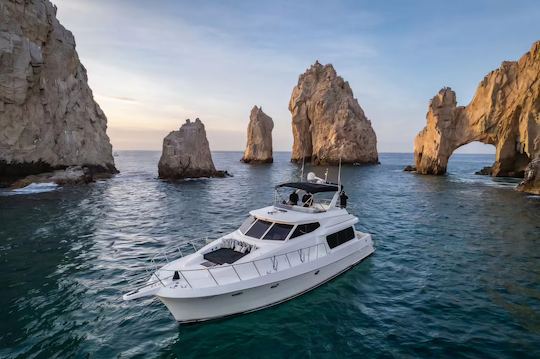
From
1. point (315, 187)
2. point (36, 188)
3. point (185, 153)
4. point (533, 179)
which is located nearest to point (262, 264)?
point (315, 187)

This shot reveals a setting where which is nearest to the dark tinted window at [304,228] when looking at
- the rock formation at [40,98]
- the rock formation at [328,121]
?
the rock formation at [40,98]

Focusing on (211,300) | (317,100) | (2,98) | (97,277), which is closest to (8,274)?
(97,277)

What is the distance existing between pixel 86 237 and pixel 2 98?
27.9m

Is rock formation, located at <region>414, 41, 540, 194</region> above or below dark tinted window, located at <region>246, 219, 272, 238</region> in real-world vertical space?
above

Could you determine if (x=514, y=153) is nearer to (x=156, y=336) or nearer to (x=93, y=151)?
(x=156, y=336)

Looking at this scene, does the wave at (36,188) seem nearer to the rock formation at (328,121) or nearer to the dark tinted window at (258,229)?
the dark tinted window at (258,229)

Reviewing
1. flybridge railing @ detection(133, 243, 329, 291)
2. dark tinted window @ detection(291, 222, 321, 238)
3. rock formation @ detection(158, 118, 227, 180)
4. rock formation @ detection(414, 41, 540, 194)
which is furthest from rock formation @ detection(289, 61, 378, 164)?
flybridge railing @ detection(133, 243, 329, 291)

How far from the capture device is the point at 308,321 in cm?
973

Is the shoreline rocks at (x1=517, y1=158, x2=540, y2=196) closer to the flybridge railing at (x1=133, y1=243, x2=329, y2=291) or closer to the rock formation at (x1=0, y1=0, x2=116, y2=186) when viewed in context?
the flybridge railing at (x1=133, y1=243, x2=329, y2=291)

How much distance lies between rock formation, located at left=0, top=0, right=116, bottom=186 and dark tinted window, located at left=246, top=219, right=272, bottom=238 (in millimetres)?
37600

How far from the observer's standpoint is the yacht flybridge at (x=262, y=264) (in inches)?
355

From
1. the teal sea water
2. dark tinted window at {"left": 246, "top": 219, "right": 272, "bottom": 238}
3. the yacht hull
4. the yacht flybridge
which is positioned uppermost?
dark tinted window at {"left": 246, "top": 219, "right": 272, "bottom": 238}

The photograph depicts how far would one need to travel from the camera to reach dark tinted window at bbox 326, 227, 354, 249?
12730 millimetres

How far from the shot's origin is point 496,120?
55062 millimetres
